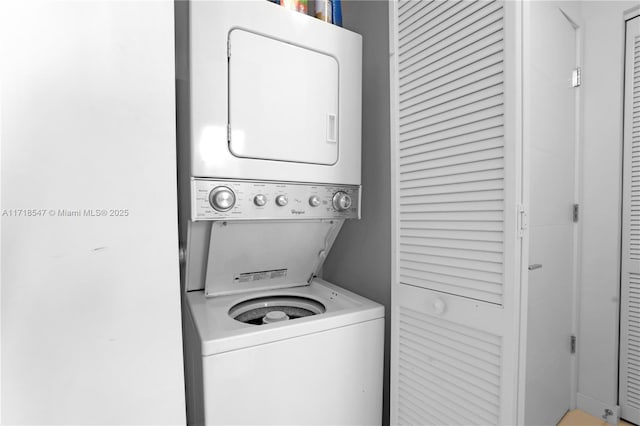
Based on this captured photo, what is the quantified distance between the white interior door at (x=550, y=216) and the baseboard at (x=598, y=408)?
0.07m

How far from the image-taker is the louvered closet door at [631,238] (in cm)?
145

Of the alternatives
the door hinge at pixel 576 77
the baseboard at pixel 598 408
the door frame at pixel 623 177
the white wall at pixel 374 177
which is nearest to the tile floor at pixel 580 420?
the baseboard at pixel 598 408

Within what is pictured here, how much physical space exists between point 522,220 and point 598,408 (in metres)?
1.29

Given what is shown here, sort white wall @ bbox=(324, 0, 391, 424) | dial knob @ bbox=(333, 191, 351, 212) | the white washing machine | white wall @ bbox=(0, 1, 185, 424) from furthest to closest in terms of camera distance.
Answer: white wall @ bbox=(324, 0, 391, 424) < dial knob @ bbox=(333, 191, 351, 212) < the white washing machine < white wall @ bbox=(0, 1, 185, 424)

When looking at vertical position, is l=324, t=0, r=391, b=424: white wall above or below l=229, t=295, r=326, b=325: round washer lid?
above

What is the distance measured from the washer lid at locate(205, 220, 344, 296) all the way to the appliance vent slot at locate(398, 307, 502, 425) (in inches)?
28.8

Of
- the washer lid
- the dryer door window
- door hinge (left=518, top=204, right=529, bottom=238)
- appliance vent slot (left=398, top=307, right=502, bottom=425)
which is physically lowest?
appliance vent slot (left=398, top=307, right=502, bottom=425)

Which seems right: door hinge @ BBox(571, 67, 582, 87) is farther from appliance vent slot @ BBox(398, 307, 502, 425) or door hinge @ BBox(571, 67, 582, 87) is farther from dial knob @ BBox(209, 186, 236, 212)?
dial knob @ BBox(209, 186, 236, 212)

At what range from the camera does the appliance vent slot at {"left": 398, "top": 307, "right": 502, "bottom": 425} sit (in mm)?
1312

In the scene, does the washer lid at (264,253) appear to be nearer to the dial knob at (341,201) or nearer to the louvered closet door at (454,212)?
the dial knob at (341,201)

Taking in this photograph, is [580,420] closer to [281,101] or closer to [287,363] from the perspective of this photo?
[287,363]

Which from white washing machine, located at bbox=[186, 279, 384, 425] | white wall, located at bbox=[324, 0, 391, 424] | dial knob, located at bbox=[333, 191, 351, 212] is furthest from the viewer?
white wall, located at bbox=[324, 0, 391, 424]

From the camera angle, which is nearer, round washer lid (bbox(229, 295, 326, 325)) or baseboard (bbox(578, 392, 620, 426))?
baseboard (bbox(578, 392, 620, 426))

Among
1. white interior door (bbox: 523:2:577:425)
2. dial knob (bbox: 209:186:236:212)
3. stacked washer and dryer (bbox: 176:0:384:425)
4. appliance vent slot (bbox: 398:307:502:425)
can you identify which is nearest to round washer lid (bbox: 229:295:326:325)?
stacked washer and dryer (bbox: 176:0:384:425)
